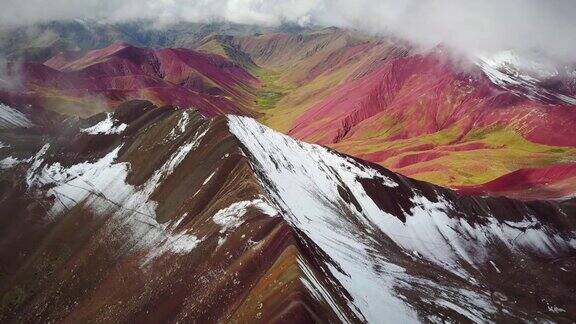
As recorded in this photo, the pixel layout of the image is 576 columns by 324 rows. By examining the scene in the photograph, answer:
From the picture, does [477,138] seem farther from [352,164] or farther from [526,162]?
[352,164]

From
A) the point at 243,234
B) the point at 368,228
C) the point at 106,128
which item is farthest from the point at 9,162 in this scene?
the point at 368,228

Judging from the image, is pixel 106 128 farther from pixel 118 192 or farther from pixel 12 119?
pixel 12 119

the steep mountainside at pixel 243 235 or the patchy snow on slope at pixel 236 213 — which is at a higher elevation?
the patchy snow on slope at pixel 236 213

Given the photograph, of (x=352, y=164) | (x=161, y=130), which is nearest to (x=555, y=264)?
(x=352, y=164)

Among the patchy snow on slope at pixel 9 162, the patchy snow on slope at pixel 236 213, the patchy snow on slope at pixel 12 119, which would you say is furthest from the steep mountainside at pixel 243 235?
the patchy snow on slope at pixel 12 119

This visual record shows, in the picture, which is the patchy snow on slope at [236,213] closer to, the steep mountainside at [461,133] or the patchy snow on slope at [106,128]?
the patchy snow on slope at [106,128]

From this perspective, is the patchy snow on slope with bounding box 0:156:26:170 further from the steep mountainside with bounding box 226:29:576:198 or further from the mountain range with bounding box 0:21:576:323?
the steep mountainside with bounding box 226:29:576:198

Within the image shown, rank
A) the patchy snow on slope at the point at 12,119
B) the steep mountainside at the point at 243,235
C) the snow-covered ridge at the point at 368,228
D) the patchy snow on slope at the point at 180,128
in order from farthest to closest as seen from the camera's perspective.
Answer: the patchy snow on slope at the point at 12,119 → the patchy snow on slope at the point at 180,128 → the snow-covered ridge at the point at 368,228 → the steep mountainside at the point at 243,235
